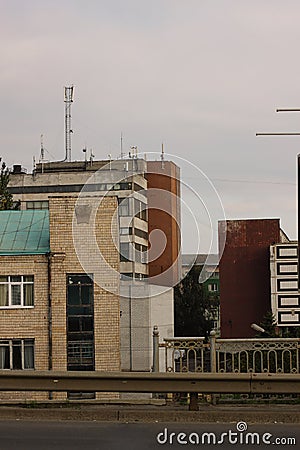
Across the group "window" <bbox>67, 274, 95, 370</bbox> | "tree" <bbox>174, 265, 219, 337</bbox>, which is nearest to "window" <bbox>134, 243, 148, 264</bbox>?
"window" <bbox>67, 274, 95, 370</bbox>

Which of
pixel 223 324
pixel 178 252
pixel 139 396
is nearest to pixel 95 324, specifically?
pixel 178 252

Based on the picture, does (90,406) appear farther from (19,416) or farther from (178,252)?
(178,252)

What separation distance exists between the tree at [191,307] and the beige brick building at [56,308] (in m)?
30.7

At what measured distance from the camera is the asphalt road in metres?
7.92

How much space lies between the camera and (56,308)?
143 feet

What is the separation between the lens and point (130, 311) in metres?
47.7

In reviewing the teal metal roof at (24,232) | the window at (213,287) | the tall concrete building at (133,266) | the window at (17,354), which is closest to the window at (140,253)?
the tall concrete building at (133,266)

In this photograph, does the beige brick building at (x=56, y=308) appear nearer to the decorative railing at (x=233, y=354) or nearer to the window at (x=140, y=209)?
the window at (x=140, y=209)

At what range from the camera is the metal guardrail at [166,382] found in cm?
909

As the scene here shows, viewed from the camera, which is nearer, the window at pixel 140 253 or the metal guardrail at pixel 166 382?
the metal guardrail at pixel 166 382

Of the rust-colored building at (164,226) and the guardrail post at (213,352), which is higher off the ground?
the rust-colored building at (164,226)

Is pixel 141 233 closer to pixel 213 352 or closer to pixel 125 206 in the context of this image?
pixel 125 206

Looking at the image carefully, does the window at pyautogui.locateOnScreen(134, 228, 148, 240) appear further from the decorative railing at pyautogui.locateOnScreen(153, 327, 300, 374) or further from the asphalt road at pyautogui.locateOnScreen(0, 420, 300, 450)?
the asphalt road at pyautogui.locateOnScreen(0, 420, 300, 450)

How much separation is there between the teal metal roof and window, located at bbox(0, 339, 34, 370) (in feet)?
15.3
